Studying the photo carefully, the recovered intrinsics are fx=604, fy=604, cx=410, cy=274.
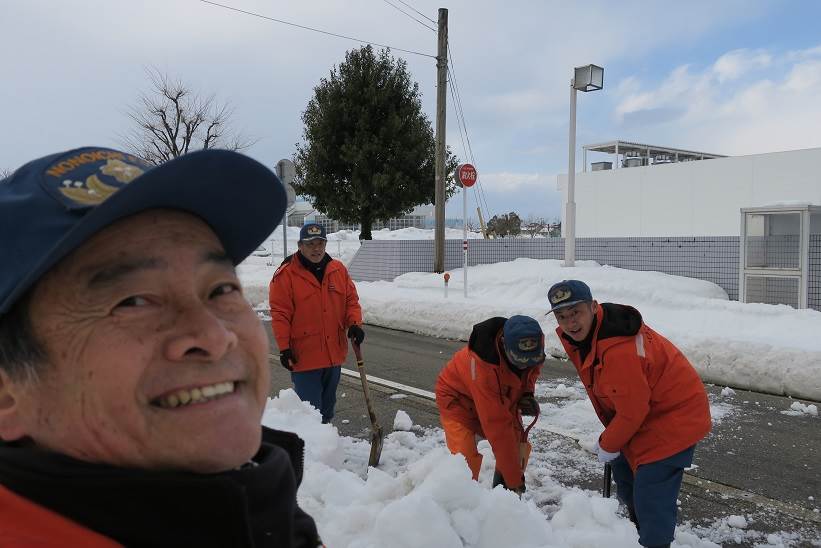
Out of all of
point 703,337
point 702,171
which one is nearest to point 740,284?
point 703,337

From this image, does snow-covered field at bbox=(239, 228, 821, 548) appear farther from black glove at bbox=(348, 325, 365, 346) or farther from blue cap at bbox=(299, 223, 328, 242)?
blue cap at bbox=(299, 223, 328, 242)

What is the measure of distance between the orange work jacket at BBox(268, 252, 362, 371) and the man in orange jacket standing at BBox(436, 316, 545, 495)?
1435 millimetres

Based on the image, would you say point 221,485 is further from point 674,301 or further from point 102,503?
point 674,301

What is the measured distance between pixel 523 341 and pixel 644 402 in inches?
28.7

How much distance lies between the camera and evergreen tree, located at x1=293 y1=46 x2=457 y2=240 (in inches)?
778

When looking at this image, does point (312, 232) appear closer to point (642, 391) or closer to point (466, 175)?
point (642, 391)

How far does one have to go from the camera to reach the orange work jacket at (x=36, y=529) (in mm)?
762

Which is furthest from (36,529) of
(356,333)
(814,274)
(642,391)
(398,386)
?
(814,274)

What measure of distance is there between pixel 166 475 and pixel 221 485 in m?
0.08

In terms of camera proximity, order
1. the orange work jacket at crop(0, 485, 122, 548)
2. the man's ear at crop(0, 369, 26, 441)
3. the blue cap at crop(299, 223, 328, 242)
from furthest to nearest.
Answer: the blue cap at crop(299, 223, 328, 242) < the man's ear at crop(0, 369, 26, 441) < the orange work jacket at crop(0, 485, 122, 548)

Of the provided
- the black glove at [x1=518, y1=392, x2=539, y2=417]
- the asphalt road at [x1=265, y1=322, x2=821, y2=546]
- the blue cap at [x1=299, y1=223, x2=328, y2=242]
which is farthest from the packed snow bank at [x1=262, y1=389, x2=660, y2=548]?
the blue cap at [x1=299, y1=223, x2=328, y2=242]

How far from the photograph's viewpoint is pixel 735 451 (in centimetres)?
501

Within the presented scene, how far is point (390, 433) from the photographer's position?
5.43 m

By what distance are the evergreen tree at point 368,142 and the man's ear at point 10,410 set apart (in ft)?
61.9
